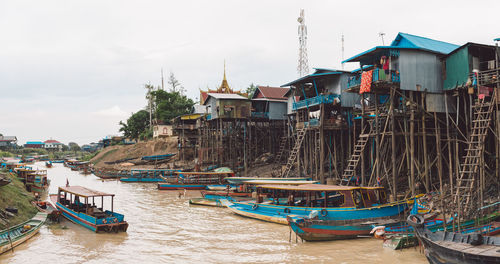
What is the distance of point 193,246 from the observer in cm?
1490

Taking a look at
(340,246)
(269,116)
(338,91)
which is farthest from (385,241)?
(269,116)

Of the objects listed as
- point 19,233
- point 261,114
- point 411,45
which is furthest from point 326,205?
point 261,114

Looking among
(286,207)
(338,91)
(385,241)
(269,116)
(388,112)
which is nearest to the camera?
(385,241)

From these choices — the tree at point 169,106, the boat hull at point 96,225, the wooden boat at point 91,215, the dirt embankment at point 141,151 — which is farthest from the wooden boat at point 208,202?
the tree at point 169,106

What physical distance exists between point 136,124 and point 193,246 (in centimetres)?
6177

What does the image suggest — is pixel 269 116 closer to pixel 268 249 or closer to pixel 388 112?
pixel 388 112

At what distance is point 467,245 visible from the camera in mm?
9961

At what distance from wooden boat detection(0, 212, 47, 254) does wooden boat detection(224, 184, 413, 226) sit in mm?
9706

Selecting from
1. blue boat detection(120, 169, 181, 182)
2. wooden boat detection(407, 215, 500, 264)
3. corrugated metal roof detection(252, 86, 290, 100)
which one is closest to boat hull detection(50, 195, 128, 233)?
wooden boat detection(407, 215, 500, 264)

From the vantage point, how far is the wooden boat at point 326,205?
15688 millimetres

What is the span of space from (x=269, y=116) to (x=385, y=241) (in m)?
25.3

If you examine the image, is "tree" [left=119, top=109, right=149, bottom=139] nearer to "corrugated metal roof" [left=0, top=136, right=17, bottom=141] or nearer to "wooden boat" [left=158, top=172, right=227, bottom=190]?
"wooden boat" [left=158, top=172, right=227, bottom=190]

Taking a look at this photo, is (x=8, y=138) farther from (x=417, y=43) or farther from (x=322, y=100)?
(x=417, y=43)

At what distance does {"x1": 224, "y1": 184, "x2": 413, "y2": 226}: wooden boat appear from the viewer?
15688 millimetres
